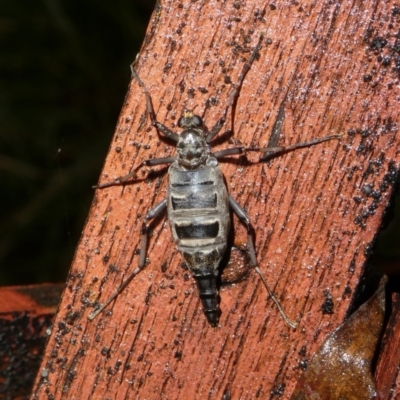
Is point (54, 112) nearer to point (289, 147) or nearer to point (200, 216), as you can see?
point (200, 216)

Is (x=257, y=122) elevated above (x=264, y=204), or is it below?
above

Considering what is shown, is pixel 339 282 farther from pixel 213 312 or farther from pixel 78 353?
pixel 78 353

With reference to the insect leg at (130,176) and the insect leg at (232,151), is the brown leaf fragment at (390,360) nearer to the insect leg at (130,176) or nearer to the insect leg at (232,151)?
the insect leg at (232,151)

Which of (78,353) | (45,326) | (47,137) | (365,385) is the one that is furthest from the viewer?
(47,137)

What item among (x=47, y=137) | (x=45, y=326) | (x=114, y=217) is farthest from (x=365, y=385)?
(x=47, y=137)

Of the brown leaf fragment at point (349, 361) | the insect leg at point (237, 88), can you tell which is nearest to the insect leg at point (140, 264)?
the insect leg at point (237, 88)

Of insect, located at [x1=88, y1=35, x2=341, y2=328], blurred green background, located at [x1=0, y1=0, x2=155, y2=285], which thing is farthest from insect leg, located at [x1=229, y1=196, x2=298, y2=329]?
blurred green background, located at [x1=0, y1=0, x2=155, y2=285]

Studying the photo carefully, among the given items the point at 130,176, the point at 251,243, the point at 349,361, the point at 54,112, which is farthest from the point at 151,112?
the point at 54,112
